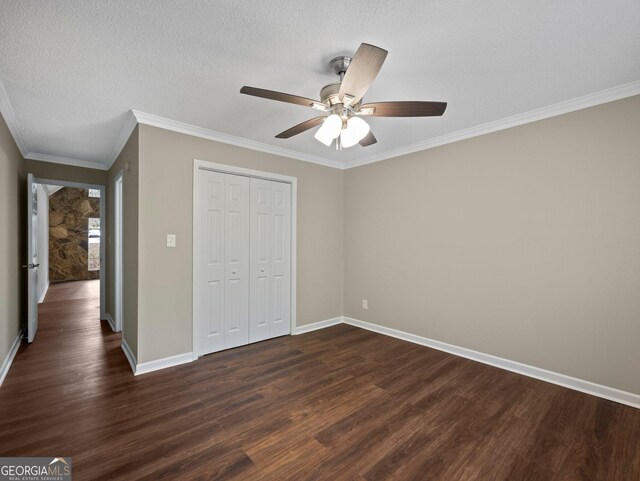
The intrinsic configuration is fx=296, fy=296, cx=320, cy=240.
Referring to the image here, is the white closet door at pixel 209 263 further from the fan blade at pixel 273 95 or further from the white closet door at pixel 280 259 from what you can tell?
Answer: the fan blade at pixel 273 95

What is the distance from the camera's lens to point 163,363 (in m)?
2.93

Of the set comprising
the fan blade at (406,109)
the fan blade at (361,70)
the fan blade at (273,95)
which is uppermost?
the fan blade at (361,70)

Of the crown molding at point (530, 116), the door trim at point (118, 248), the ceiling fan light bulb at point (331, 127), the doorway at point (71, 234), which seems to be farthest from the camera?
the doorway at point (71, 234)

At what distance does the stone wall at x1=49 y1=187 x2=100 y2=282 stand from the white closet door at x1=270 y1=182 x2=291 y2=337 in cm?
875

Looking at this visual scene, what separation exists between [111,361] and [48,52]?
2.79 meters

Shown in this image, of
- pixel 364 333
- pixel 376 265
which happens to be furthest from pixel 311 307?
pixel 376 265

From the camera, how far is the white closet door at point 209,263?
3189 mm

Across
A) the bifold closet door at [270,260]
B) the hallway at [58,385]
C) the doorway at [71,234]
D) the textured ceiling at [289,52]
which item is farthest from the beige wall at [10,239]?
the doorway at [71,234]

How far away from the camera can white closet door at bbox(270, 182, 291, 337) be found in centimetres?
384

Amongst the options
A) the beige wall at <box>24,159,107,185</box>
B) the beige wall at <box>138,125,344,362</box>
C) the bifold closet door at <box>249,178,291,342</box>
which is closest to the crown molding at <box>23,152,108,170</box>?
the beige wall at <box>24,159,107,185</box>

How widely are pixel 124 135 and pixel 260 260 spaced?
80.0 inches

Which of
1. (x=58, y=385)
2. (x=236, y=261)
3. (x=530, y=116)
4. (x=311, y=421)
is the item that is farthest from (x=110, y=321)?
(x=530, y=116)

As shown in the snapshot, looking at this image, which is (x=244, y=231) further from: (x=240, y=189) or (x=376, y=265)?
(x=376, y=265)

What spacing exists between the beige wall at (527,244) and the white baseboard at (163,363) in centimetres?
246
